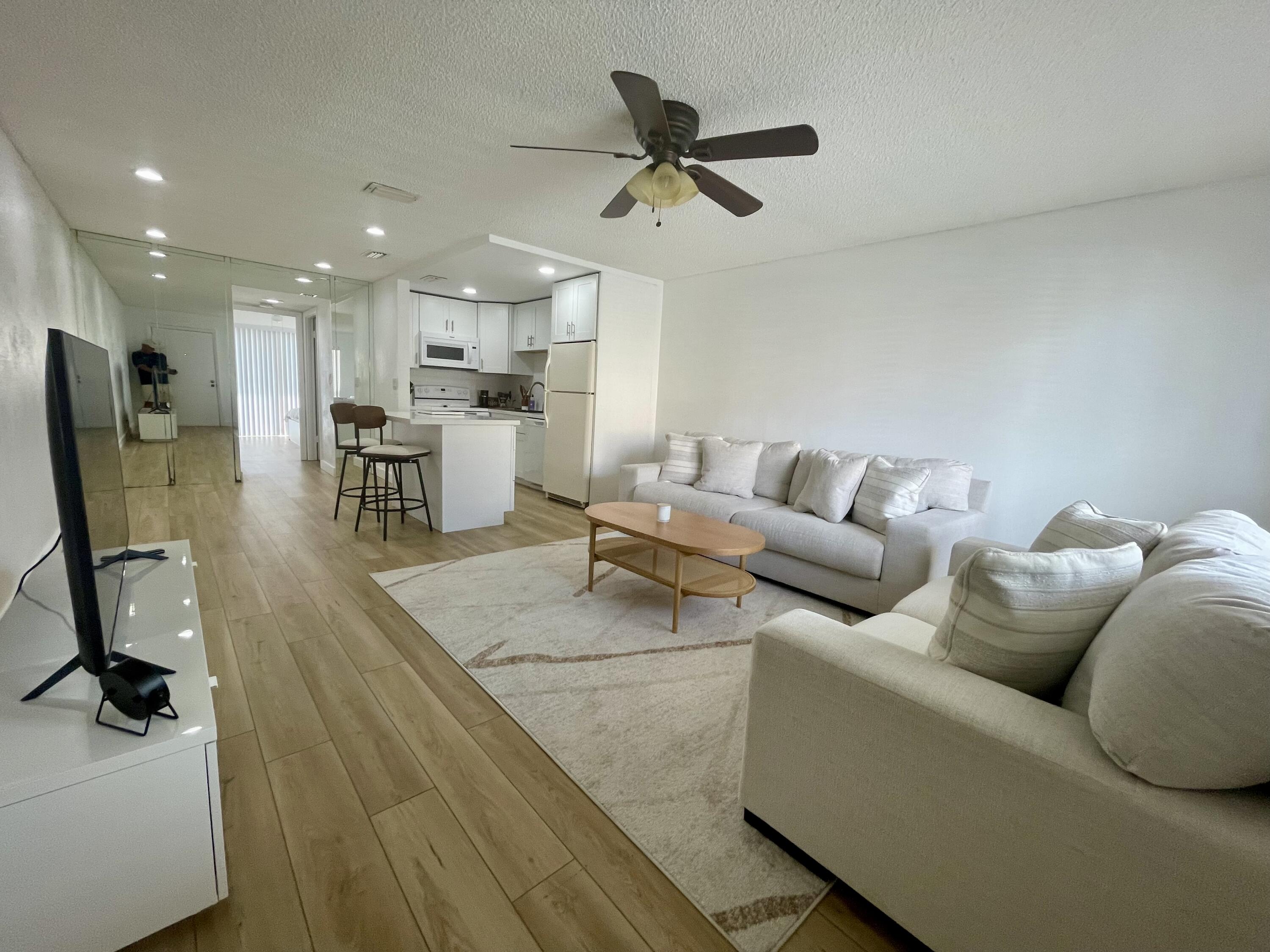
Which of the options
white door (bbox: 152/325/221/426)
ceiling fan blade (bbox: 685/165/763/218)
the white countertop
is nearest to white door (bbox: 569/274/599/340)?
the white countertop

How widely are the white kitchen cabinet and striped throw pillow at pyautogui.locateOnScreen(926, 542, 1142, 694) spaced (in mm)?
6122

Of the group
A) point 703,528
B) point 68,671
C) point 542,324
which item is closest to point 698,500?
A: point 703,528

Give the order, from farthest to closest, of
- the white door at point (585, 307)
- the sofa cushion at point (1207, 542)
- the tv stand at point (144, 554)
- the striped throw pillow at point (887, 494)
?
the white door at point (585, 307)
the striped throw pillow at point (887, 494)
the tv stand at point (144, 554)
the sofa cushion at point (1207, 542)

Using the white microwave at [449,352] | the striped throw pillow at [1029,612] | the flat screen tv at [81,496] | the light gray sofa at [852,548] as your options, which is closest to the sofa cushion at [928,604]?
the light gray sofa at [852,548]

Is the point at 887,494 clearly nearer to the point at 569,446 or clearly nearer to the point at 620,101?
the point at 620,101

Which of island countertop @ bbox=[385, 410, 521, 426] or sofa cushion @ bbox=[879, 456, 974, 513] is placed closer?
sofa cushion @ bbox=[879, 456, 974, 513]

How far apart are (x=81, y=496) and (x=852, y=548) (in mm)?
2942

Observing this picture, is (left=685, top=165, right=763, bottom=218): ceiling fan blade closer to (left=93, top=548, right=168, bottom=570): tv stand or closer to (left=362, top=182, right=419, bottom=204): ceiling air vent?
(left=362, top=182, right=419, bottom=204): ceiling air vent

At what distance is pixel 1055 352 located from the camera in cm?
296

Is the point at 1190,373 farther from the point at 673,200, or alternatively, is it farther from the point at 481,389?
the point at 481,389

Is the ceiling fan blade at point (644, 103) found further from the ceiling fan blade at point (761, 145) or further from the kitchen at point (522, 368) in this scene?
the kitchen at point (522, 368)

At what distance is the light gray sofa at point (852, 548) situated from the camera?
2650 millimetres

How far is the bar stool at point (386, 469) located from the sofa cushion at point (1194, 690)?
3.85 m

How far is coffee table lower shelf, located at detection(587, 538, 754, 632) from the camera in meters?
2.49
